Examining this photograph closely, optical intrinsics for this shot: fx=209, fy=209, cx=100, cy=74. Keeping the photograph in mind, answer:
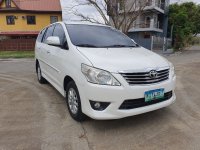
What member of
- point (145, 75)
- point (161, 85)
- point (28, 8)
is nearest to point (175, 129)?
point (161, 85)

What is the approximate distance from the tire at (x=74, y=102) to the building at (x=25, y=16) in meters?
26.4

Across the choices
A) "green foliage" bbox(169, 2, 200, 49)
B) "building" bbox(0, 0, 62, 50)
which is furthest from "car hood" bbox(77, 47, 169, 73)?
"building" bbox(0, 0, 62, 50)

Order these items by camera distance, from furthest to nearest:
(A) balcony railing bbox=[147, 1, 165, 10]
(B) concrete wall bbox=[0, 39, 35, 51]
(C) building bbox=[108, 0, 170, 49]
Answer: (C) building bbox=[108, 0, 170, 49]
(A) balcony railing bbox=[147, 1, 165, 10]
(B) concrete wall bbox=[0, 39, 35, 51]

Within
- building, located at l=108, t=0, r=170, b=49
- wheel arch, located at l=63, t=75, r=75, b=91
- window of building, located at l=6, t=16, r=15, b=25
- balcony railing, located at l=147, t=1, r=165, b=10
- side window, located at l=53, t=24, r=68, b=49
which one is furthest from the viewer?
window of building, located at l=6, t=16, r=15, b=25

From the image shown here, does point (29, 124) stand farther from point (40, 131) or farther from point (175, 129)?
point (175, 129)

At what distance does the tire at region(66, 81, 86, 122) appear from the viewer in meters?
3.43

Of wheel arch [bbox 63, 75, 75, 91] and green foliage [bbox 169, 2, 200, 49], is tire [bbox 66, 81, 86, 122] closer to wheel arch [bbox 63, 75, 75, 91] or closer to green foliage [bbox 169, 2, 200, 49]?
wheel arch [bbox 63, 75, 75, 91]

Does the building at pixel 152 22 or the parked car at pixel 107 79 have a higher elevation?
the building at pixel 152 22

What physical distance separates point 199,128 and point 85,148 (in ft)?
6.42

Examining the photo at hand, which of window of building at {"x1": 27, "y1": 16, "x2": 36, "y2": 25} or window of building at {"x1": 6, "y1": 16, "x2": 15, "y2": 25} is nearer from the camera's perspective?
window of building at {"x1": 6, "y1": 16, "x2": 15, "y2": 25}

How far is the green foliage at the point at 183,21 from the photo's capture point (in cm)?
2403

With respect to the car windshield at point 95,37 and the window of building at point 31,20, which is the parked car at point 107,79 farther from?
the window of building at point 31,20

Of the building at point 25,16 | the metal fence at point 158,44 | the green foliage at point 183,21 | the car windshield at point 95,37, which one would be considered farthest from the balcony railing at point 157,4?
the car windshield at point 95,37

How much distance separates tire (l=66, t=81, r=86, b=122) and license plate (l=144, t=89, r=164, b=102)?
3.51 ft
